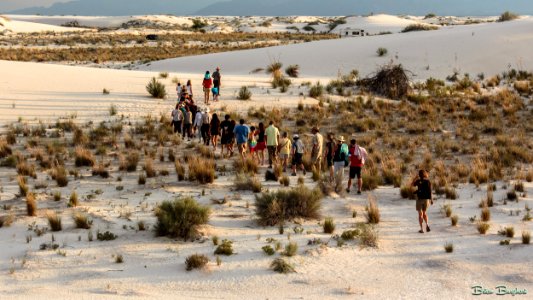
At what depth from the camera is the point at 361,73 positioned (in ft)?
110

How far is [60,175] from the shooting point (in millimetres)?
13859

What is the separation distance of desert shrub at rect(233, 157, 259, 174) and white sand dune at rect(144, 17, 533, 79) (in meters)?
19.4

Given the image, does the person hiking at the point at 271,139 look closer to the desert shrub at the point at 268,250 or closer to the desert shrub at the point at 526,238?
the desert shrub at the point at 268,250

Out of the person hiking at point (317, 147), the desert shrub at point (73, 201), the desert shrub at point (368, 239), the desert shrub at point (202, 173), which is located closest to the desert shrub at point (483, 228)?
the desert shrub at point (368, 239)

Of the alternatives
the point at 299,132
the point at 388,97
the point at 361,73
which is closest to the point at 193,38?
the point at 361,73

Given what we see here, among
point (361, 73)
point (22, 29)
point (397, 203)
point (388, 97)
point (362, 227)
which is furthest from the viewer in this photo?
point (22, 29)

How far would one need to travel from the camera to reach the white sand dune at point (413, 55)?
34031mm

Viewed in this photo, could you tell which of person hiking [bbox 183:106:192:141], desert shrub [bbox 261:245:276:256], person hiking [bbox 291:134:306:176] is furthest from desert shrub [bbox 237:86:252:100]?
desert shrub [bbox 261:245:276:256]

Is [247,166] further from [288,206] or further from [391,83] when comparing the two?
[391,83]

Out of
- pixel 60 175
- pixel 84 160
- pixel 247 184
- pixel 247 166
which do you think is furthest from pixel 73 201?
pixel 247 166

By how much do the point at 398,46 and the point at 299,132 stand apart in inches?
823

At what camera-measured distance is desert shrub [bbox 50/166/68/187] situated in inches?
538

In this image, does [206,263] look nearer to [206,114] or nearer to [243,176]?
[243,176]

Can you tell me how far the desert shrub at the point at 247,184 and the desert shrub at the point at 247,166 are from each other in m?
1.29
